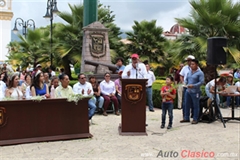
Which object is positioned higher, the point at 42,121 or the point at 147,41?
the point at 147,41

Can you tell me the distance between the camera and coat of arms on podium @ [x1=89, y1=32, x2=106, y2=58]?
1345 cm

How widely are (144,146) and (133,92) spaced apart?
4.33 ft

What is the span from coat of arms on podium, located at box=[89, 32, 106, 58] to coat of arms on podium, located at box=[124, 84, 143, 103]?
7056 millimetres

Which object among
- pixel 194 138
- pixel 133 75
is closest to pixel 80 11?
pixel 133 75

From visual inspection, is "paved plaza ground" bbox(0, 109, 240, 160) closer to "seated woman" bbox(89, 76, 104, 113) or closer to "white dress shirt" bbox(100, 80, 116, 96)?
"seated woman" bbox(89, 76, 104, 113)

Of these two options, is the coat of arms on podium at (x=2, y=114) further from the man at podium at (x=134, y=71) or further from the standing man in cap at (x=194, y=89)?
the standing man in cap at (x=194, y=89)

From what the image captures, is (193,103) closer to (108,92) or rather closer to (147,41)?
(108,92)

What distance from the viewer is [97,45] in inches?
533

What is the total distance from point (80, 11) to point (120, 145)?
1496cm

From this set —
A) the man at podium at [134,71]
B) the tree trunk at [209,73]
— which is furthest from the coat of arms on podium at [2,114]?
the tree trunk at [209,73]

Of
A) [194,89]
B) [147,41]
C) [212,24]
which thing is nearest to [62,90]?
[194,89]

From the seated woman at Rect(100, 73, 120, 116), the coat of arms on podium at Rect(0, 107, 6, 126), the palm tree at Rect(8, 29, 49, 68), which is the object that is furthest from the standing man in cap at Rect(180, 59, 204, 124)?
the palm tree at Rect(8, 29, 49, 68)

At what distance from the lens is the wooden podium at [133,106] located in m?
6.68

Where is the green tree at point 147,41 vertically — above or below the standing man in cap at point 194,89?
above
